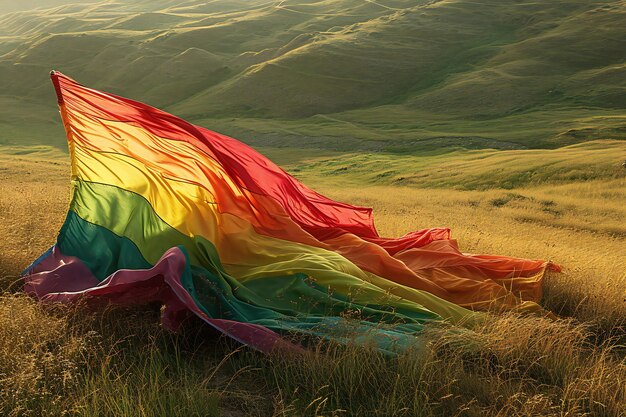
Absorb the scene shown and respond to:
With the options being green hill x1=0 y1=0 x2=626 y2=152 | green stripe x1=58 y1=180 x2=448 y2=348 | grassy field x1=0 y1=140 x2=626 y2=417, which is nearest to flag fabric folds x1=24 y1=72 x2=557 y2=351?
green stripe x1=58 y1=180 x2=448 y2=348

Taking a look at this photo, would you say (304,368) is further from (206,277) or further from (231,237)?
(231,237)

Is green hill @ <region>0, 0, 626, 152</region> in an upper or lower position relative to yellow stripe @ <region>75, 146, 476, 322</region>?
lower

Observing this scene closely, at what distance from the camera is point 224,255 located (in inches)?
260

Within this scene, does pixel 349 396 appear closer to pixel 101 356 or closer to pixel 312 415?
pixel 312 415

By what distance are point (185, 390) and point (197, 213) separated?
339cm

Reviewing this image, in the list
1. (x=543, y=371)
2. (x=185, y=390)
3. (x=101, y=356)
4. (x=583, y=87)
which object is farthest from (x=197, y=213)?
(x=583, y=87)

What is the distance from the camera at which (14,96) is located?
88312 millimetres

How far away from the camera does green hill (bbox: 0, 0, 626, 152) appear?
58.1 metres

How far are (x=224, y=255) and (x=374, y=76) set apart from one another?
86.0 meters

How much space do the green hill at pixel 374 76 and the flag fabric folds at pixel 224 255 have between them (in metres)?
40.2

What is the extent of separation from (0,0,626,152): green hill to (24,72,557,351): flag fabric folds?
40.2 m

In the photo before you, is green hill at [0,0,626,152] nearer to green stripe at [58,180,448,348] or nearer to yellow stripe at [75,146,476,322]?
yellow stripe at [75,146,476,322]

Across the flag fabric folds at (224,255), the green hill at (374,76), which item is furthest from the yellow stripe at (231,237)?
the green hill at (374,76)

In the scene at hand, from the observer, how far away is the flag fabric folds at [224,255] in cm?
493
